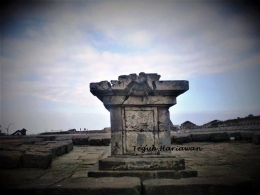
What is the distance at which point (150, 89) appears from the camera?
2961mm

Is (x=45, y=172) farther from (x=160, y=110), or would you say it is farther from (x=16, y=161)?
(x=160, y=110)

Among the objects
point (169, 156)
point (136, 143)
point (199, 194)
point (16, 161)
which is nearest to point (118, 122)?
point (136, 143)

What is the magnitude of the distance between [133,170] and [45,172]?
5.80 feet

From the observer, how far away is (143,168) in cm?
270

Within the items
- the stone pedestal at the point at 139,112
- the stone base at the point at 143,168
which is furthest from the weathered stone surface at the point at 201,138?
the stone base at the point at 143,168

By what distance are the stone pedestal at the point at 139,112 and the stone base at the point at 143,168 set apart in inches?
5.1

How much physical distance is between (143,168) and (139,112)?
90 cm

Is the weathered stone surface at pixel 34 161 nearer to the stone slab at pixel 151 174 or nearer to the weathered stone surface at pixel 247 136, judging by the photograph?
the stone slab at pixel 151 174

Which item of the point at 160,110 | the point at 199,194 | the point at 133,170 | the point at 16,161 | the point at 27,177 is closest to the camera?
the point at 199,194

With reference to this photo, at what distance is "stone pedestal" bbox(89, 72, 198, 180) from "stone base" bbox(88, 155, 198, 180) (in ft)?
0.42

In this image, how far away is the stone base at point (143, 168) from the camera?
258 centimetres

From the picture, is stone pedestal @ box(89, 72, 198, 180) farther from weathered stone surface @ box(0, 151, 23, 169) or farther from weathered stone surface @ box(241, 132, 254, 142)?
weathered stone surface @ box(241, 132, 254, 142)

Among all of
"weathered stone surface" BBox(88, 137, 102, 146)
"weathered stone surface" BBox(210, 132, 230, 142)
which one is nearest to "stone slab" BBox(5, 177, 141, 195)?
"weathered stone surface" BBox(88, 137, 102, 146)

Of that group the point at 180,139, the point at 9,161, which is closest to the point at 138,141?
the point at 9,161
